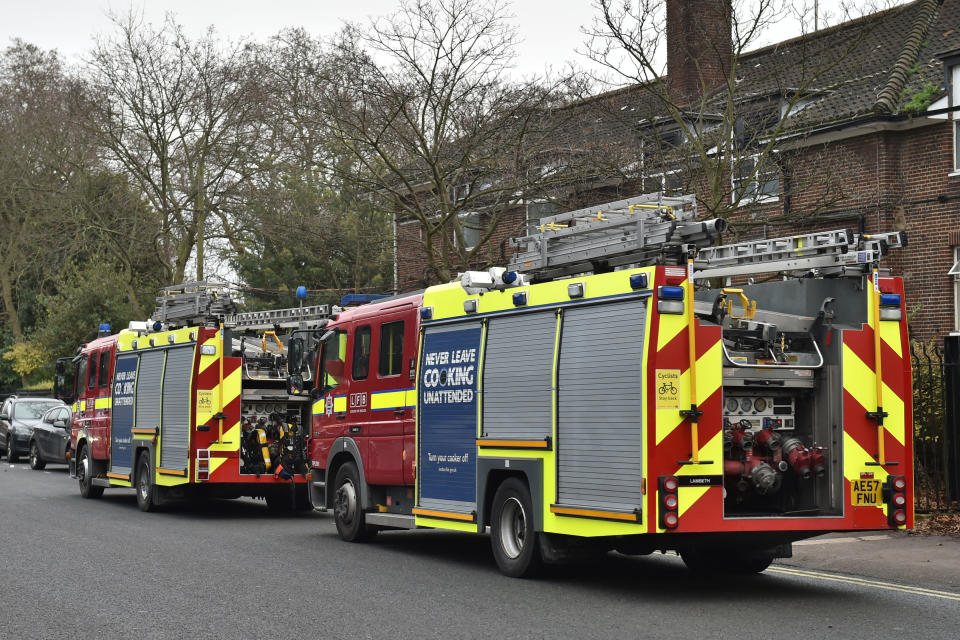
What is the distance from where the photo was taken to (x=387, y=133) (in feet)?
73.4

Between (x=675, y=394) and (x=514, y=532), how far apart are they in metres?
2.50

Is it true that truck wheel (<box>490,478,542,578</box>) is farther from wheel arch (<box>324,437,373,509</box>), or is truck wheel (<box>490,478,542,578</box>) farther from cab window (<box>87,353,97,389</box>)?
cab window (<box>87,353,97,389</box>)

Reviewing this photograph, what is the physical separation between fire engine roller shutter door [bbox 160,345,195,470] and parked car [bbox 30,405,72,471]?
33.3 feet

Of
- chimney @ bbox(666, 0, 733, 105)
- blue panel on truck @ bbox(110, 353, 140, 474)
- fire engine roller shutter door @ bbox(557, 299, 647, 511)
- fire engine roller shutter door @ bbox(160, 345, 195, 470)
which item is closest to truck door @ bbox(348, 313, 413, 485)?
fire engine roller shutter door @ bbox(557, 299, 647, 511)

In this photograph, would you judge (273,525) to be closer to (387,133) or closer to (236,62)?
(387,133)

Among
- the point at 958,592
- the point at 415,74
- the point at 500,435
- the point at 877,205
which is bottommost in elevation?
the point at 958,592

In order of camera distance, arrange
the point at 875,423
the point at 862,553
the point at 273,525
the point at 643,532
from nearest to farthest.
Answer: the point at 643,532 < the point at 875,423 < the point at 862,553 < the point at 273,525

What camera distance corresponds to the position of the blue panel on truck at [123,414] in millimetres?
19531

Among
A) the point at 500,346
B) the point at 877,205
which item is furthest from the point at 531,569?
the point at 877,205

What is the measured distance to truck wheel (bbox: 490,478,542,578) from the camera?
35.3 ft

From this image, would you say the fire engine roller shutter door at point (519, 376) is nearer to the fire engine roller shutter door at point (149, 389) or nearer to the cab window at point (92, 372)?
the fire engine roller shutter door at point (149, 389)

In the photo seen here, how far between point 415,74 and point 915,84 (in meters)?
10.2

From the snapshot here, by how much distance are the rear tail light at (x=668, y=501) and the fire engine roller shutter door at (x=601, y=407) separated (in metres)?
0.19

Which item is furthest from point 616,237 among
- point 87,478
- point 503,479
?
point 87,478
